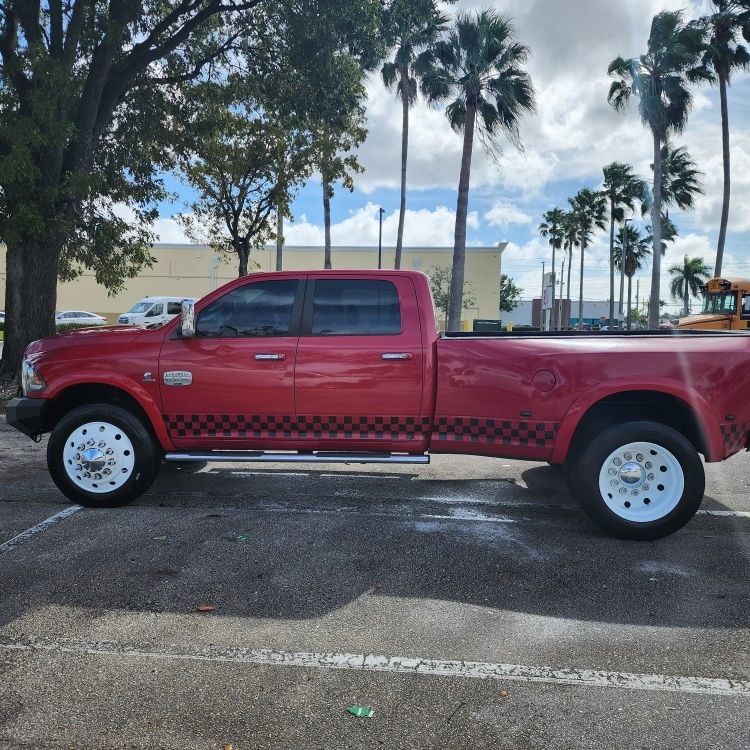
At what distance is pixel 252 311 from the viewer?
5.43 meters

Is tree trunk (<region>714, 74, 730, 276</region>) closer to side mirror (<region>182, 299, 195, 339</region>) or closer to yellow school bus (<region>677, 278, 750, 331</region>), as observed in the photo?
yellow school bus (<region>677, 278, 750, 331</region>)

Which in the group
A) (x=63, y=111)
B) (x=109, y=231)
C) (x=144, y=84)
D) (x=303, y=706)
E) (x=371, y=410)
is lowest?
(x=303, y=706)

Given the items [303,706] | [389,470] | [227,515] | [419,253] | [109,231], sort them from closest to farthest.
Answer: [303,706], [227,515], [389,470], [109,231], [419,253]

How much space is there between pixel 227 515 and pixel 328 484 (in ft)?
4.21

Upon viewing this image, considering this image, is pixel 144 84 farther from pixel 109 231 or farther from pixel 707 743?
pixel 707 743

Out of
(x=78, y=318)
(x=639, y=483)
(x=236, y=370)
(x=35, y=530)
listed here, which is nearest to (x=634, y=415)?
(x=639, y=483)

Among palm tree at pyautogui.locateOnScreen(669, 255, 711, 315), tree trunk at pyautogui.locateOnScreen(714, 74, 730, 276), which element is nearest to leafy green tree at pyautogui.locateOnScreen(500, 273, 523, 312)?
palm tree at pyautogui.locateOnScreen(669, 255, 711, 315)

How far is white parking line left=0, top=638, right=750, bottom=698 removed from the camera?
2.99 metres

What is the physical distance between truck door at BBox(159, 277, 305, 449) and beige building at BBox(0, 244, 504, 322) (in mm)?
45221

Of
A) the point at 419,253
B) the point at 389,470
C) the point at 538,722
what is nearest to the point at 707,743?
the point at 538,722

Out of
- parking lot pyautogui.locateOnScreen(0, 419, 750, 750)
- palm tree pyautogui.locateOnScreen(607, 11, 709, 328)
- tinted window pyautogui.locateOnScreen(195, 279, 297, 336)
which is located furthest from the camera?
palm tree pyautogui.locateOnScreen(607, 11, 709, 328)

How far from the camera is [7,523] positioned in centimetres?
509

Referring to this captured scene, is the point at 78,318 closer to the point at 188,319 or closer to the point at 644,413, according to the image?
the point at 188,319

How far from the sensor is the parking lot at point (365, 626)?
8.75 feet
